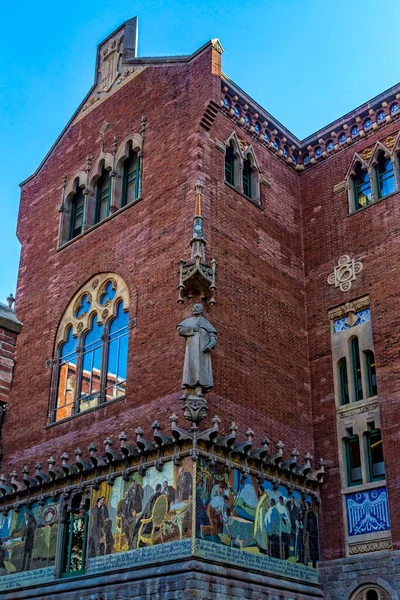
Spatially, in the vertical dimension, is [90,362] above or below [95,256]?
below

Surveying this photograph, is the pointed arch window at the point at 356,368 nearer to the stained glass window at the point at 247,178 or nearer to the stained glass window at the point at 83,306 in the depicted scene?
the stained glass window at the point at 247,178

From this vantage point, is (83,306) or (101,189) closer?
(83,306)

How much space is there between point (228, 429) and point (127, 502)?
9.43 ft

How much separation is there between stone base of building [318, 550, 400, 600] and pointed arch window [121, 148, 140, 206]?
11.6 m

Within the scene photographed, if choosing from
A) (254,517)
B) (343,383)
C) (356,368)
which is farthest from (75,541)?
(356,368)

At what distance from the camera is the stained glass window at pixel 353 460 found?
66.8 feet

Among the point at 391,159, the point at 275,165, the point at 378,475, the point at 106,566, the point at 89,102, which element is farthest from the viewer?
the point at 89,102

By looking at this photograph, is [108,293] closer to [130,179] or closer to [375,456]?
[130,179]

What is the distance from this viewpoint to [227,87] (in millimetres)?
23672

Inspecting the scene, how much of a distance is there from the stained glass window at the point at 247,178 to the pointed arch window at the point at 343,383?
5.59m

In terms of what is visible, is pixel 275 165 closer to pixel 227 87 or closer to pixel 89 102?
pixel 227 87

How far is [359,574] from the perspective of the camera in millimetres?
19125

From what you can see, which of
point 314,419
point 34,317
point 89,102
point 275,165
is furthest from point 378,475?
point 89,102

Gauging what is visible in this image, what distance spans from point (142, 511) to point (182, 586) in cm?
226
